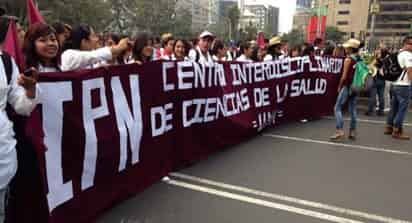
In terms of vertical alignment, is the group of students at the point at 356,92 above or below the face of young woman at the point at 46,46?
below

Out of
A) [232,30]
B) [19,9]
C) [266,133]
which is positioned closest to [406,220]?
[266,133]

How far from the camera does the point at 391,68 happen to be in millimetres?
7562

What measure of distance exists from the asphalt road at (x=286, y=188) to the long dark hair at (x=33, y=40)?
1.53 meters

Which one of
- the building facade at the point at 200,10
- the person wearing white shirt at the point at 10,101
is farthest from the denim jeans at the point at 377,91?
the building facade at the point at 200,10

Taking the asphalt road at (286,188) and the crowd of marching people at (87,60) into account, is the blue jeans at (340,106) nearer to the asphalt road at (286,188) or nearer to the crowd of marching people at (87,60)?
the crowd of marching people at (87,60)

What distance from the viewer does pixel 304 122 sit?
816 cm

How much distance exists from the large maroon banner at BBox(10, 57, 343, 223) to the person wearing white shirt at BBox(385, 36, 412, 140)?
92.8 inches

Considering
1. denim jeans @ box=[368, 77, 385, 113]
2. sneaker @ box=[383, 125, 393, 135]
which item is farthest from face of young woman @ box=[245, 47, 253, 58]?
denim jeans @ box=[368, 77, 385, 113]

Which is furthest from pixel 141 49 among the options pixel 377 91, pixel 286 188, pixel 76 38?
pixel 377 91

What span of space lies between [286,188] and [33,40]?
2995mm

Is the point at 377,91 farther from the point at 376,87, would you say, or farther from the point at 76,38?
the point at 76,38

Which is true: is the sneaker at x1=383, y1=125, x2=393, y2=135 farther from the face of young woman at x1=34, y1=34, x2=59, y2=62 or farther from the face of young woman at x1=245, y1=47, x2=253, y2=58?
the face of young woman at x1=34, y1=34, x2=59, y2=62

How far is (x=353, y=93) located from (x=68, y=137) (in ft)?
16.7

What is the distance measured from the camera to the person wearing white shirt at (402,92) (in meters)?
6.48
